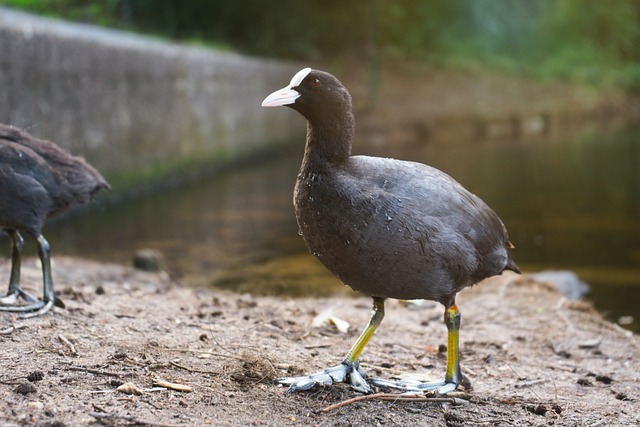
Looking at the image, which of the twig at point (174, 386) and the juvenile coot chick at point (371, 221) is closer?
the twig at point (174, 386)

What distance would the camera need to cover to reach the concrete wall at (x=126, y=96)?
9.91 meters

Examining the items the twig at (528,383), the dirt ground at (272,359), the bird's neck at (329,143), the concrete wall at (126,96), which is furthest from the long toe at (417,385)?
the concrete wall at (126,96)

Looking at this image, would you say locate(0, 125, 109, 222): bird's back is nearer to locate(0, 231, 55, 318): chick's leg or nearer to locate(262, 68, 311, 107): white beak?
locate(0, 231, 55, 318): chick's leg

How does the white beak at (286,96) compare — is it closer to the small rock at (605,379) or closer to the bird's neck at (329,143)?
the bird's neck at (329,143)

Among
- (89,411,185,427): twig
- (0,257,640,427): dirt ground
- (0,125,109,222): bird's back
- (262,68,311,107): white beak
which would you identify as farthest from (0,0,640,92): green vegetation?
(89,411,185,427): twig

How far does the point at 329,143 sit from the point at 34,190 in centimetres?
188

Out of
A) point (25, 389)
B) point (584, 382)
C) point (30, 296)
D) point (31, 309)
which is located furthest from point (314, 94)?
point (584, 382)

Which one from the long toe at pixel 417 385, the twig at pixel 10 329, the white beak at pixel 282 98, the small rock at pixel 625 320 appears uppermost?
the white beak at pixel 282 98

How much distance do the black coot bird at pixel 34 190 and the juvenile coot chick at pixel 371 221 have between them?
1701 mm

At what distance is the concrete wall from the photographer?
Result: 9.91m

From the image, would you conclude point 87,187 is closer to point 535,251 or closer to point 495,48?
point 535,251

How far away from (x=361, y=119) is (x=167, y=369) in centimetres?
2129

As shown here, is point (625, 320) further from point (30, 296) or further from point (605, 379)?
point (30, 296)

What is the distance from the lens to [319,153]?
410cm
